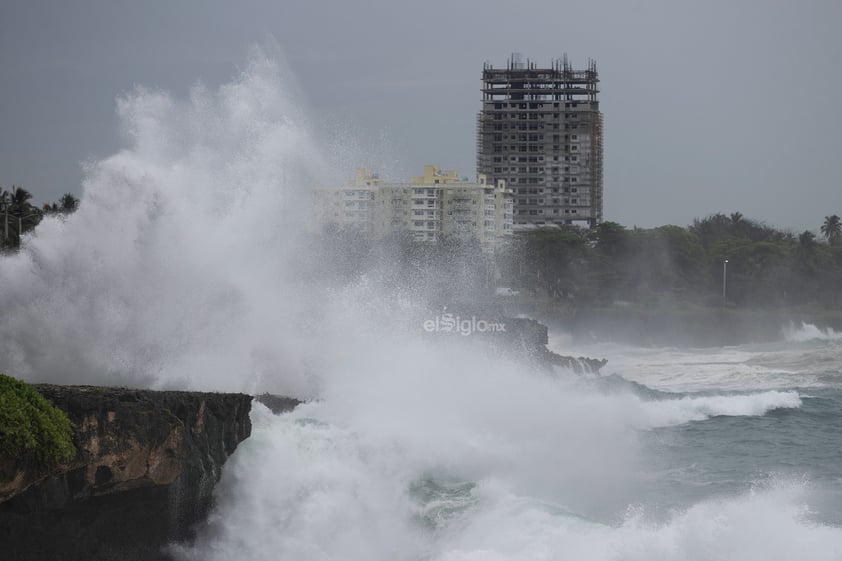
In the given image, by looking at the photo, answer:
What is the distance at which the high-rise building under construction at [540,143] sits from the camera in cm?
14200

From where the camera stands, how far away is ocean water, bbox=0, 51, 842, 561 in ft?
57.2

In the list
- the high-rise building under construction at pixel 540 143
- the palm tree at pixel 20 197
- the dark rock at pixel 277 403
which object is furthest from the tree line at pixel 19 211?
the high-rise building under construction at pixel 540 143

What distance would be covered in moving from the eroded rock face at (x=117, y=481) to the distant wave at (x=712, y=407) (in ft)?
57.2

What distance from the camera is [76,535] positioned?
48.6ft

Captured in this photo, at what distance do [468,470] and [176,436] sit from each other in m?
6.86

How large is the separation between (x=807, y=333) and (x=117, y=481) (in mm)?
72989

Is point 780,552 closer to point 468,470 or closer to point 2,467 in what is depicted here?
point 468,470

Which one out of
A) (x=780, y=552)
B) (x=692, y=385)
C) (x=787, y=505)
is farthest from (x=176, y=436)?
(x=692, y=385)

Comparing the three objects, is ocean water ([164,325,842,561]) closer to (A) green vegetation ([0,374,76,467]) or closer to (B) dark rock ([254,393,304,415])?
(B) dark rock ([254,393,304,415])

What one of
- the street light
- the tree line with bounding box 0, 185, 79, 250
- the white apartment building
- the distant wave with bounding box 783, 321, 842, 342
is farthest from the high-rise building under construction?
the tree line with bounding box 0, 185, 79, 250

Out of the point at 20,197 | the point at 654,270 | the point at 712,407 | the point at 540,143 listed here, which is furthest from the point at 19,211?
the point at 540,143

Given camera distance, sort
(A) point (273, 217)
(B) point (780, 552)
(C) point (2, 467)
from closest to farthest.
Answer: (C) point (2, 467), (B) point (780, 552), (A) point (273, 217)

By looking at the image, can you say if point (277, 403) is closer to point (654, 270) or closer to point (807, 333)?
point (807, 333)

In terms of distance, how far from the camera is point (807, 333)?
267 feet
